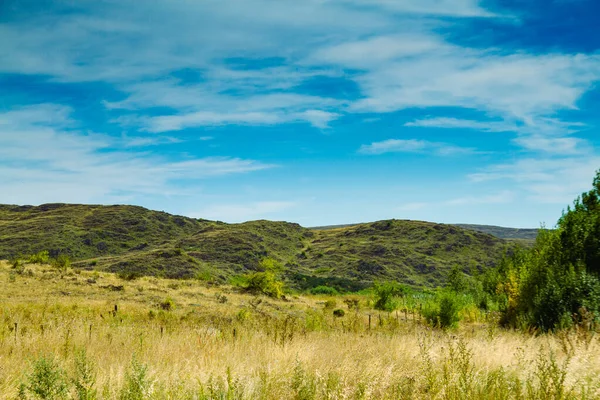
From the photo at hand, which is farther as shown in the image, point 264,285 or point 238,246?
point 238,246

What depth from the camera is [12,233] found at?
8338cm

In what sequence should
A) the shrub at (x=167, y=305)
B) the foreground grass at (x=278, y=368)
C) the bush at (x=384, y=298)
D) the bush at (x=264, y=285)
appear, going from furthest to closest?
the bush at (x=264, y=285) → the bush at (x=384, y=298) → the shrub at (x=167, y=305) → the foreground grass at (x=278, y=368)

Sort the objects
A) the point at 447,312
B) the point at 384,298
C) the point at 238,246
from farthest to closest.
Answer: the point at 238,246
the point at 384,298
the point at 447,312

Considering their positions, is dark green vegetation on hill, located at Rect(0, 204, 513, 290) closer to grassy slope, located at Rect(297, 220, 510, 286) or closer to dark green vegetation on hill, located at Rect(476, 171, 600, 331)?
grassy slope, located at Rect(297, 220, 510, 286)

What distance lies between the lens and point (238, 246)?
3342 inches

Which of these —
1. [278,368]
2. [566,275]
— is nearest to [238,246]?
[566,275]

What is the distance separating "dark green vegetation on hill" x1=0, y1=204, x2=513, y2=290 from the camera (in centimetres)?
6581

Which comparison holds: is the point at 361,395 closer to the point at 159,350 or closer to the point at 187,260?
the point at 159,350

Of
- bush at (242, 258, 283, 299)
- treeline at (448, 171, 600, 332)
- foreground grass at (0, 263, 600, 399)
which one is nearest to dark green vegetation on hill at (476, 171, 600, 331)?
treeline at (448, 171, 600, 332)

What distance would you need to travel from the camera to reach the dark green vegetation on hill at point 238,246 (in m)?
65.8

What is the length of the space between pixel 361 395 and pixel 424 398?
3.17ft

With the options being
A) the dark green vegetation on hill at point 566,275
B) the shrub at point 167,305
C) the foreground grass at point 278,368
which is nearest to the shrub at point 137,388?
the foreground grass at point 278,368

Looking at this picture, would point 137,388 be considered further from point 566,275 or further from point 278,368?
point 566,275

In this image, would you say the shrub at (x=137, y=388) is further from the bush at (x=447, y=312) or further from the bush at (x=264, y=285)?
the bush at (x=264, y=285)
